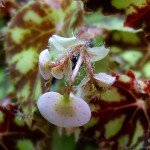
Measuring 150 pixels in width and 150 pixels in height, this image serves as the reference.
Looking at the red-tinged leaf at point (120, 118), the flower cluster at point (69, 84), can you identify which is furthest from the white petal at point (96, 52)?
the red-tinged leaf at point (120, 118)

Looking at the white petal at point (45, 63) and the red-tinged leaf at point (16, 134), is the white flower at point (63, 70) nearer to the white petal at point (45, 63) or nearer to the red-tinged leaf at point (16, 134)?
the white petal at point (45, 63)

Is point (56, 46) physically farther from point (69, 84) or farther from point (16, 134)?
point (16, 134)

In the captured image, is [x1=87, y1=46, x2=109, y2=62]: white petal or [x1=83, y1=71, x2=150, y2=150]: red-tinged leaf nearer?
[x1=87, y1=46, x2=109, y2=62]: white petal

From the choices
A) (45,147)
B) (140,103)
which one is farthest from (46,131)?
(140,103)

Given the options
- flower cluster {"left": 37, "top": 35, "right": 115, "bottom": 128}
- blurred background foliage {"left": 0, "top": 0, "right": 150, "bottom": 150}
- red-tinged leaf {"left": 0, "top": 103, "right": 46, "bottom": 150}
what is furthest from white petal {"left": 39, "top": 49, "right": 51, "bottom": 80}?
red-tinged leaf {"left": 0, "top": 103, "right": 46, "bottom": 150}

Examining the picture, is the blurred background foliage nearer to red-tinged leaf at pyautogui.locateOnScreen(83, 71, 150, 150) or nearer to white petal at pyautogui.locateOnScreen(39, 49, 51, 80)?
red-tinged leaf at pyautogui.locateOnScreen(83, 71, 150, 150)

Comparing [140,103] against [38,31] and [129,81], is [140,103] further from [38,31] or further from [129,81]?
[38,31]

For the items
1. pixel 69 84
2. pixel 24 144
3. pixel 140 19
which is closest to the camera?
pixel 69 84

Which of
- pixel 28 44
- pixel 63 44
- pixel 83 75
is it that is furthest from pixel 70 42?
pixel 28 44
